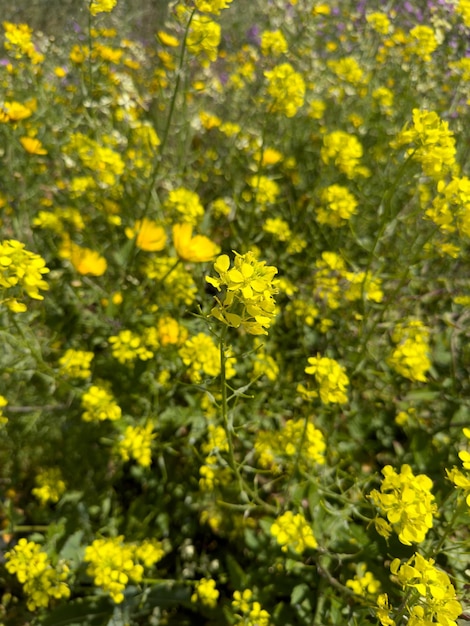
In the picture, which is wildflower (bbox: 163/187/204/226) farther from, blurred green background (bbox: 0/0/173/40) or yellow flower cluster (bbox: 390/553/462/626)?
blurred green background (bbox: 0/0/173/40)

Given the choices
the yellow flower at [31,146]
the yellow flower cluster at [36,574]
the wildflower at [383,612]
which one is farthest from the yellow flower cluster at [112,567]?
the yellow flower at [31,146]

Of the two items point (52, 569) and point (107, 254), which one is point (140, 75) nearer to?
point (107, 254)

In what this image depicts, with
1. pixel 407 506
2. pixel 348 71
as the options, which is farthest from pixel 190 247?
pixel 348 71

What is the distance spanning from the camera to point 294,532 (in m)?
1.78

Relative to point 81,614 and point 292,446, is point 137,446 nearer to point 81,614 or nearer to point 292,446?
point 292,446

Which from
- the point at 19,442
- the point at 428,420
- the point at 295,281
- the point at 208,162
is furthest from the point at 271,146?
the point at 19,442

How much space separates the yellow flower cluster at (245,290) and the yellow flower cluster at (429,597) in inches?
27.5

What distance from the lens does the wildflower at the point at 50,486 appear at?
2.20m

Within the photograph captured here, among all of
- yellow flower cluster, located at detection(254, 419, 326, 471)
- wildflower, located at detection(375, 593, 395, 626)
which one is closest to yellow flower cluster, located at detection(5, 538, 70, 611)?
yellow flower cluster, located at detection(254, 419, 326, 471)

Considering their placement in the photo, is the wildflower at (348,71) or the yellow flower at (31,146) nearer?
the yellow flower at (31,146)

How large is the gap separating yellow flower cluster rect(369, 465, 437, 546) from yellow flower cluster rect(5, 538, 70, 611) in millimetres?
1236

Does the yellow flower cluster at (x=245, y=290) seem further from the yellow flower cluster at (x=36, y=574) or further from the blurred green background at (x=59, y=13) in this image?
the blurred green background at (x=59, y=13)

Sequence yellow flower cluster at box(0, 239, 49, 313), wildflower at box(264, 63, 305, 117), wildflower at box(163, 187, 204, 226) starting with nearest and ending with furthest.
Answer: yellow flower cluster at box(0, 239, 49, 313) < wildflower at box(264, 63, 305, 117) < wildflower at box(163, 187, 204, 226)

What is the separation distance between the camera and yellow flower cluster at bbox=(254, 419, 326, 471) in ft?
6.41
